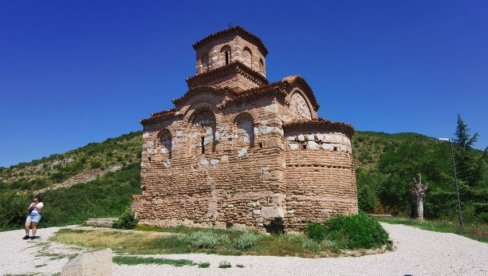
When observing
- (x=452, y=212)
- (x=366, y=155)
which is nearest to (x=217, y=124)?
(x=452, y=212)

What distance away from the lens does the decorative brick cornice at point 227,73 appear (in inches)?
711

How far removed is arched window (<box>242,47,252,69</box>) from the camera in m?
19.4

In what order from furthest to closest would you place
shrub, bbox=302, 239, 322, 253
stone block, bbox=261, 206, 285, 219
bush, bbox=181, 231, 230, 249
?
stone block, bbox=261, 206, 285, 219
bush, bbox=181, 231, 230, 249
shrub, bbox=302, 239, 322, 253

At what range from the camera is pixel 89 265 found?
6.28 meters

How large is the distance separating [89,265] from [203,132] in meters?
11.0

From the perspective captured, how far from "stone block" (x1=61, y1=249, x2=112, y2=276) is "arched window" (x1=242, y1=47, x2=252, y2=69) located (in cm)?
1456

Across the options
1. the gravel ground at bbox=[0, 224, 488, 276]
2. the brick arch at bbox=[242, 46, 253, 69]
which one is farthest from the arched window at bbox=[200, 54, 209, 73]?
the gravel ground at bbox=[0, 224, 488, 276]

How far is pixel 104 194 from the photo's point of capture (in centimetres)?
3609

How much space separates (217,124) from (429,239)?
11.0 m

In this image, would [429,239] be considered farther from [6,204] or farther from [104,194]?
[104,194]

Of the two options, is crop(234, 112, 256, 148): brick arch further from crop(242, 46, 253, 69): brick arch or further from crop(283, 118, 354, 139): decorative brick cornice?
crop(242, 46, 253, 69): brick arch

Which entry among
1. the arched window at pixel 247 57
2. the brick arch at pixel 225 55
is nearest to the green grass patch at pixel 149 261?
Answer: the brick arch at pixel 225 55

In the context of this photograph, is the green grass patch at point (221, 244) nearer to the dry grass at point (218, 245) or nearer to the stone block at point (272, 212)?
the dry grass at point (218, 245)

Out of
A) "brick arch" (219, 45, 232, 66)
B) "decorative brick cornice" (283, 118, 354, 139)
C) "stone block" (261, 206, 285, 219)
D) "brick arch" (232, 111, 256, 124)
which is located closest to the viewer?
"stone block" (261, 206, 285, 219)
